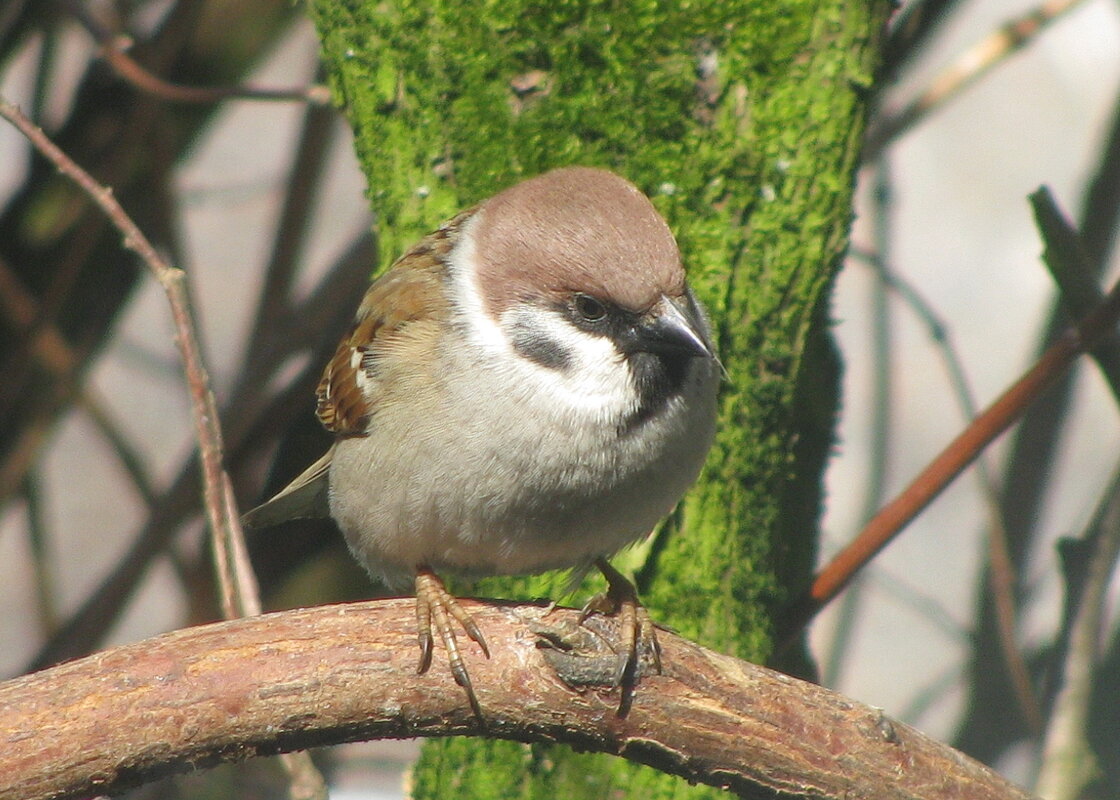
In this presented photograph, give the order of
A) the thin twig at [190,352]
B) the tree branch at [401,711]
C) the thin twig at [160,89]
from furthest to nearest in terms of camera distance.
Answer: the thin twig at [160,89] < the thin twig at [190,352] < the tree branch at [401,711]

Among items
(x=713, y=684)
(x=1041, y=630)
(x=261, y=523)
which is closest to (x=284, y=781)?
(x=261, y=523)

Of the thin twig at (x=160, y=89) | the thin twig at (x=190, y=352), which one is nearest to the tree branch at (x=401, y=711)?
the thin twig at (x=190, y=352)

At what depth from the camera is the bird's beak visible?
93.4 inches

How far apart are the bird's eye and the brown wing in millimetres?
327

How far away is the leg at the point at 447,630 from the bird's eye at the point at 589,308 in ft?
2.07

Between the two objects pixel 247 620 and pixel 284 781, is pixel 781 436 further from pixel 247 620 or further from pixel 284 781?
pixel 284 781

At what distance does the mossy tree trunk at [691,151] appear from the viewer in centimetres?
276

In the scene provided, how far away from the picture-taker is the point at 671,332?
239 cm

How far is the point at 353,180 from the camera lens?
22.9 ft

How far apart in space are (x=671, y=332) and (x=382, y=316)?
30.3 inches

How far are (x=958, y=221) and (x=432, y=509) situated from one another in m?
3.82

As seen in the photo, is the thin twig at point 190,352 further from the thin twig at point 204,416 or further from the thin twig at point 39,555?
the thin twig at point 39,555

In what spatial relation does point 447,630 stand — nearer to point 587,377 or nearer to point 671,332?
point 587,377

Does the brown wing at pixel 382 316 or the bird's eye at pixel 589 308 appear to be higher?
the brown wing at pixel 382 316
